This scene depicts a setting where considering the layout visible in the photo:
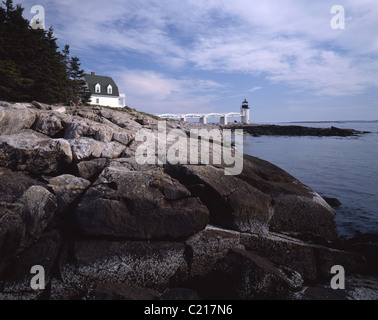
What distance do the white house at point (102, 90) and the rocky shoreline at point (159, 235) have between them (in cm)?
5160

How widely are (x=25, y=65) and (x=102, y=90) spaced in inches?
1168

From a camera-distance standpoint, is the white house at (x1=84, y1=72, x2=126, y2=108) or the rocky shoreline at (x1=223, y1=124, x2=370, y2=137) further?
the rocky shoreline at (x1=223, y1=124, x2=370, y2=137)

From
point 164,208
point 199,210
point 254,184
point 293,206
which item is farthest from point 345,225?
point 164,208

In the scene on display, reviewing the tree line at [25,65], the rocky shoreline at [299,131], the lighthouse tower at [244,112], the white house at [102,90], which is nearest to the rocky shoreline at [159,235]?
the tree line at [25,65]

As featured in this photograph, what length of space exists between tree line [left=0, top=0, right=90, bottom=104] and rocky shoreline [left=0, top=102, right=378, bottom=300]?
21.7 metres

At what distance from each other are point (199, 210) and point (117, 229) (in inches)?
80.2

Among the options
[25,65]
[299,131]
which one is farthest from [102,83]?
[299,131]

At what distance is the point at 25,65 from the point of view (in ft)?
93.1

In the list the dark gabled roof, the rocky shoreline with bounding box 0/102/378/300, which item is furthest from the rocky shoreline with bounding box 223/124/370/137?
the rocky shoreline with bounding box 0/102/378/300

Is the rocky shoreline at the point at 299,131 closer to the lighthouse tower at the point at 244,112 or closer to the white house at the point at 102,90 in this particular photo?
the lighthouse tower at the point at 244,112

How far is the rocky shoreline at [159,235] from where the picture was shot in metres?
5.45

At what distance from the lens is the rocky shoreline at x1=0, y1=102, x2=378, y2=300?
545 centimetres

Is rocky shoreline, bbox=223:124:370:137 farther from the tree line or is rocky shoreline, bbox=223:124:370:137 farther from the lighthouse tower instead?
the tree line

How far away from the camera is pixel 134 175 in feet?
23.0
